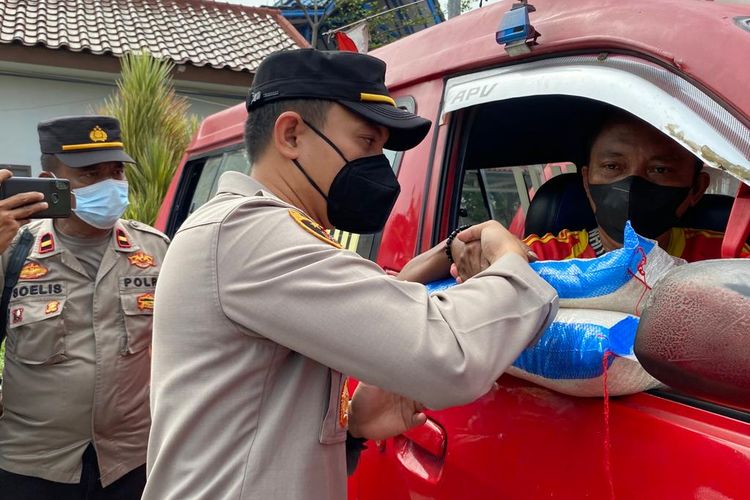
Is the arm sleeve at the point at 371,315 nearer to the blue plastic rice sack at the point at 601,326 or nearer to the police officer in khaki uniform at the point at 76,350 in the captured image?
the blue plastic rice sack at the point at 601,326

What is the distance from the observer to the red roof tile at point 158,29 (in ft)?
41.7

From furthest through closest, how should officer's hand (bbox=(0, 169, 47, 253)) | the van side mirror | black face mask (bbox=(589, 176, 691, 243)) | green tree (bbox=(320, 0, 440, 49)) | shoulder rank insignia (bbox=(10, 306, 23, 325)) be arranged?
green tree (bbox=(320, 0, 440, 49))
shoulder rank insignia (bbox=(10, 306, 23, 325))
officer's hand (bbox=(0, 169, 47, 253))
black face mask (bbox=(589, 176, 691, 243))
the van side mirror

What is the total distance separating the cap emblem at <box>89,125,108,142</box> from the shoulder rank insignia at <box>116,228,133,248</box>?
1.13 feet

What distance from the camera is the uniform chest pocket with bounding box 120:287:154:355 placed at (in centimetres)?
255

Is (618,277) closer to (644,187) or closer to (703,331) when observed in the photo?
(703,331)

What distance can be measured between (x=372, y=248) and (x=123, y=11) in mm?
14571

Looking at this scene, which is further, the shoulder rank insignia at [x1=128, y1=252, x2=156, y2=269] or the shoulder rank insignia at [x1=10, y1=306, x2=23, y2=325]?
the shoulder rank insignia at [x1=128, y1=252, x2=156, y2=269]

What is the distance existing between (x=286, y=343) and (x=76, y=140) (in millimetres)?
1905

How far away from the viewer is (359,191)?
4.82 ft

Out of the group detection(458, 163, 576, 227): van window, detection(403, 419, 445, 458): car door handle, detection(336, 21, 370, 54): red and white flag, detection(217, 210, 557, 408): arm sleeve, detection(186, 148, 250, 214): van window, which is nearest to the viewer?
detection(217, 210, 557, 408): arm sleeve

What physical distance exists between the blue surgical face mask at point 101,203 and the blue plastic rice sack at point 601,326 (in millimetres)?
1745

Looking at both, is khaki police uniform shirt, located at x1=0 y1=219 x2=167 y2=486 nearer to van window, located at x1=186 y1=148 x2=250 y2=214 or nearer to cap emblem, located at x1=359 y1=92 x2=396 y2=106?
van window, located at x1=186 y1=148 x2=250 y2=214

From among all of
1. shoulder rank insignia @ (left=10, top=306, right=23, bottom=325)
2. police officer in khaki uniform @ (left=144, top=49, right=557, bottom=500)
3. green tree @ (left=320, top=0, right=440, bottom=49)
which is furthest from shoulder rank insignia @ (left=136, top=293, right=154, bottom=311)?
green tree @ (left=320, top=0, right=440, bottom=49)

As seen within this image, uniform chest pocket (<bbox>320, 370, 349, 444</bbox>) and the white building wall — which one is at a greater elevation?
uniform chest pocket (<bbox>320, 370, 349, 444</bbox>)
